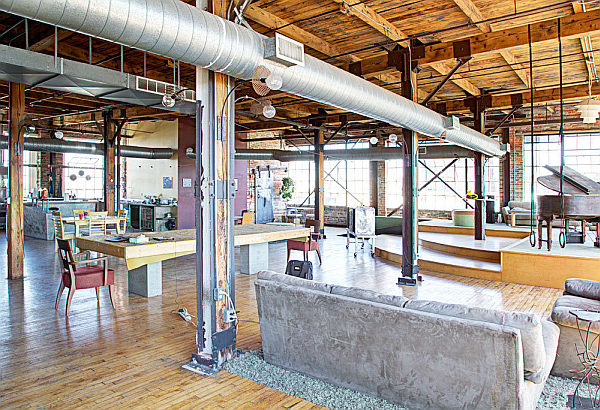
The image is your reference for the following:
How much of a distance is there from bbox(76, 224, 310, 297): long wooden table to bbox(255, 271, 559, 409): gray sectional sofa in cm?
230

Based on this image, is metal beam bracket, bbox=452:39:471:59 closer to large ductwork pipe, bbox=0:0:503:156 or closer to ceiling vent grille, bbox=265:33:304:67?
large ductwork pipe, bbox=0:0:503:156

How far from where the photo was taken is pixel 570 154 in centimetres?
1238

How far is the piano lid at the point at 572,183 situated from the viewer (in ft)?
21.4

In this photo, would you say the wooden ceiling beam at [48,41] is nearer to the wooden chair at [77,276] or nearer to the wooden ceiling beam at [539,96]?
the wooden chair at [77,276]

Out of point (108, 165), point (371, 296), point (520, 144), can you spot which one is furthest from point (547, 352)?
point (520, 144)

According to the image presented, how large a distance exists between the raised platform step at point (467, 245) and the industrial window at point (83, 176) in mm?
12773

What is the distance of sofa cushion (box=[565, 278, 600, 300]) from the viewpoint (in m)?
4.26

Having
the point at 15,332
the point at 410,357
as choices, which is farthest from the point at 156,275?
the point at 410,357

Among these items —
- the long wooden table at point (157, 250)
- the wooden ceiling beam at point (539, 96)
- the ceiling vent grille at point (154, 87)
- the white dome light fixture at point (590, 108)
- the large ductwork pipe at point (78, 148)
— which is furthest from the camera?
the large ductwork pipe at point (78, 148)

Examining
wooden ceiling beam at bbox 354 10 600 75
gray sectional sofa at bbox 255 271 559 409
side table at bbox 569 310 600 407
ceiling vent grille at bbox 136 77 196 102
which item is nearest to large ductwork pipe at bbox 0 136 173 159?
ceiling vent grille at bbox 136 77 196 102

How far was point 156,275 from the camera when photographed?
19.9 ft

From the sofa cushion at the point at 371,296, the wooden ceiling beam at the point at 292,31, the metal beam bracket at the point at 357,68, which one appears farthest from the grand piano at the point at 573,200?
the sofa cushion at the point at 371,296

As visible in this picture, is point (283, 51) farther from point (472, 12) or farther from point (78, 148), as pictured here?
point (78, 148)

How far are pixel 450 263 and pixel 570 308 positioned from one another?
4248 millimetres
